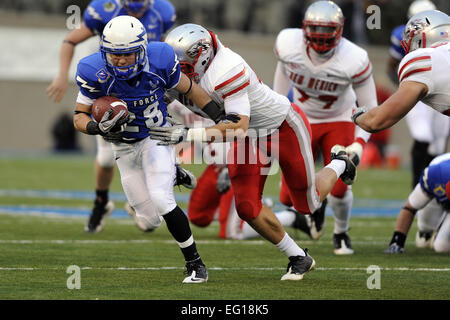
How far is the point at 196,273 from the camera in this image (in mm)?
5125

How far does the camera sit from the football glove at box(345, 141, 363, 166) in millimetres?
6102

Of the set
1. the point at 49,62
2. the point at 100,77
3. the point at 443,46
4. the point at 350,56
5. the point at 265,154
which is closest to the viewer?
the point at 443,46

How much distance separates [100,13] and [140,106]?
8.19ft

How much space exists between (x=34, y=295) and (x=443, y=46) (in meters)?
2.59

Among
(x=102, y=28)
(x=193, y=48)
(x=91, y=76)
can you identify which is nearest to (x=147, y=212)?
(x=91, y=76)

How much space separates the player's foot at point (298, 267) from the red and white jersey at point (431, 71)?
1.24m

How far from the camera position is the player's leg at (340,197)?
6.80 metres

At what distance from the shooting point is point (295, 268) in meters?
5.34

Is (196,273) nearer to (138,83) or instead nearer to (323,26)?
(138,83)

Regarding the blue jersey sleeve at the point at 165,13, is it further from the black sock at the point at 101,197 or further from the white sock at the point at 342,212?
the white sock at the point at 342,212

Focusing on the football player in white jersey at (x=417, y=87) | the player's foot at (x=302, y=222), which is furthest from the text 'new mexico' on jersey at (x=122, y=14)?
the football player in white jersey at (x=417, y=87)

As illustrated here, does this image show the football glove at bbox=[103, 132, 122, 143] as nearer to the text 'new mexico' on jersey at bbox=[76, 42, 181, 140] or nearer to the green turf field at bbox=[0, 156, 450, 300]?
the text 'new mexico' on jersey at bbox=[76, 42, 181, 140]

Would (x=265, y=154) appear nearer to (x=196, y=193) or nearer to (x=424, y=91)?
(x=424, y=91)
